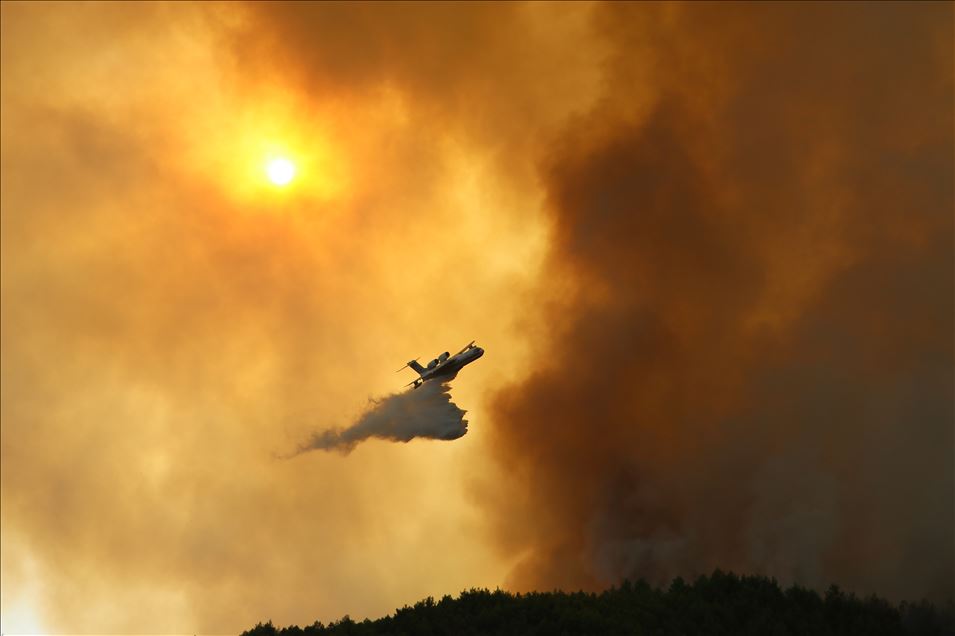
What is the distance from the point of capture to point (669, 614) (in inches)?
4456

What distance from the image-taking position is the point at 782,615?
378 ft

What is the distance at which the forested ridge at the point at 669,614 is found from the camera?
108312mm

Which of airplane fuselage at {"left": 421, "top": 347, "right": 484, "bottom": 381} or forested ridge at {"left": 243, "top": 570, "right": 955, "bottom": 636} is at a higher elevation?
airplane fuselage at {"left": 421, "top": 347, "right": 484, "bottom": 381}

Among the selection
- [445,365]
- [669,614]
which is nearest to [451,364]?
[445,365]

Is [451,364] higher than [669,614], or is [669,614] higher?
[451,364]

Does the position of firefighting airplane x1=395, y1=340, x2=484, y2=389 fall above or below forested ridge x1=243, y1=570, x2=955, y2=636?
above

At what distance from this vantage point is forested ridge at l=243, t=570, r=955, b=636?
108m

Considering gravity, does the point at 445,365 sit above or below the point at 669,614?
above

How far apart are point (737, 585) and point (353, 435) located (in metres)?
40.9

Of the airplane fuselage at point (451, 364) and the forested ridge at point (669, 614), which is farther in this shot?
the airplane fuselage at point (451, 364)

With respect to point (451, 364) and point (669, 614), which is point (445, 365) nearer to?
point (451, 364)

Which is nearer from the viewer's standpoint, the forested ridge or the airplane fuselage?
the forested ridge

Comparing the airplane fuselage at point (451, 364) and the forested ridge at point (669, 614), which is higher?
→ the airplane fuselage at point (451, 364)

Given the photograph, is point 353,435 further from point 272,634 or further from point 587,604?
point 587,604
